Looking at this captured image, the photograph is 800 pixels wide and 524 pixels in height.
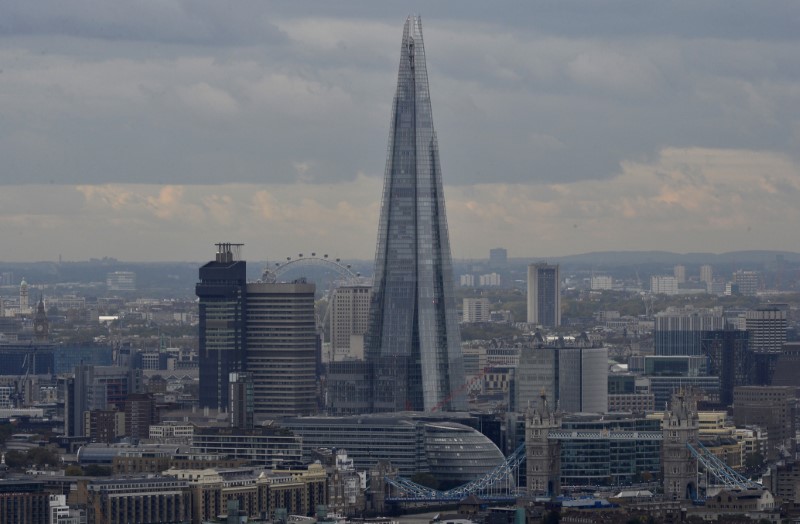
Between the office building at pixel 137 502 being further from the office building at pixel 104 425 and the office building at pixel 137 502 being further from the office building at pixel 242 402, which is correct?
the office building at pixel 104 425

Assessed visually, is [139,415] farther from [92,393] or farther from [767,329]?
[767,329]

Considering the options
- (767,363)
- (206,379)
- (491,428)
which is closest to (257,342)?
(206,379)

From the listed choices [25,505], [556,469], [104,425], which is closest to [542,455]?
[556,469]

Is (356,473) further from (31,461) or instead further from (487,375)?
(487,375)

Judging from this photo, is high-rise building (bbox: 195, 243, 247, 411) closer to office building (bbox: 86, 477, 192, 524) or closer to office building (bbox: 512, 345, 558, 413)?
office building (bbox: 512, 345, 558, 413)

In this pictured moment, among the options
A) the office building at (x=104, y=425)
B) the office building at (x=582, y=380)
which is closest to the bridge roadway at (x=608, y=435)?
the office building at (x=582, y=380)

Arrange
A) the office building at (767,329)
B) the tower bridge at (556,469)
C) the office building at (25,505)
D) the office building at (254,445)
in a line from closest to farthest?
the office building at (25,505)
the tower bridge at (556,469)
the office building at (254,445)
the office building at (767,329)
